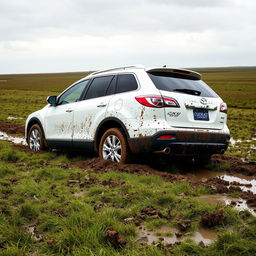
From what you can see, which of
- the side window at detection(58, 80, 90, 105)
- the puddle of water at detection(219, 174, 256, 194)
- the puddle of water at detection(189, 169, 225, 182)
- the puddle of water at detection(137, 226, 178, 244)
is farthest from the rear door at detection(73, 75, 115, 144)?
the puddle of water at detection(137, 226, 178, 244)

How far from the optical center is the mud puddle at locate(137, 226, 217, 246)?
3355mm

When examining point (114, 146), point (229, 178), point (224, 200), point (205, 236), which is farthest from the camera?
point (114, 146)

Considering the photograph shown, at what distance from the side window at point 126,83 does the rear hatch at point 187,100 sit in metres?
0.34

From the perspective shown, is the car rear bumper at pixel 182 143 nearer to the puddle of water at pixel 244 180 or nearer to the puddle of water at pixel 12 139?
the puddle of water at pixel 244 180

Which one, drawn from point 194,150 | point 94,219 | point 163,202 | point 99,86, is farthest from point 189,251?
point 99,86

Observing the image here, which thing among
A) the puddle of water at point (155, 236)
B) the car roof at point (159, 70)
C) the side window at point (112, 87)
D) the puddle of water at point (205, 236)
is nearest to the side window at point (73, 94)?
the car roof at point (159, 70)

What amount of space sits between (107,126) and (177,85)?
1.56m

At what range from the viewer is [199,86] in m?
6.57

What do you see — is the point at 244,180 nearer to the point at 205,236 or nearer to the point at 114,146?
the point at 114,146

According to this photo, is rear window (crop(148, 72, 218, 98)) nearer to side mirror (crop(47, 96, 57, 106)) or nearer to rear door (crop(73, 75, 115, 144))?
rear door (crop(73, 75, 115, 144))

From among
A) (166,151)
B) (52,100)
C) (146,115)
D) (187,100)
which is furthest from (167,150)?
(52,100)

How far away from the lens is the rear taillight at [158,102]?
579cm

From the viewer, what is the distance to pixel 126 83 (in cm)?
655

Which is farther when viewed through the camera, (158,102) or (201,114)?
(201,114)
